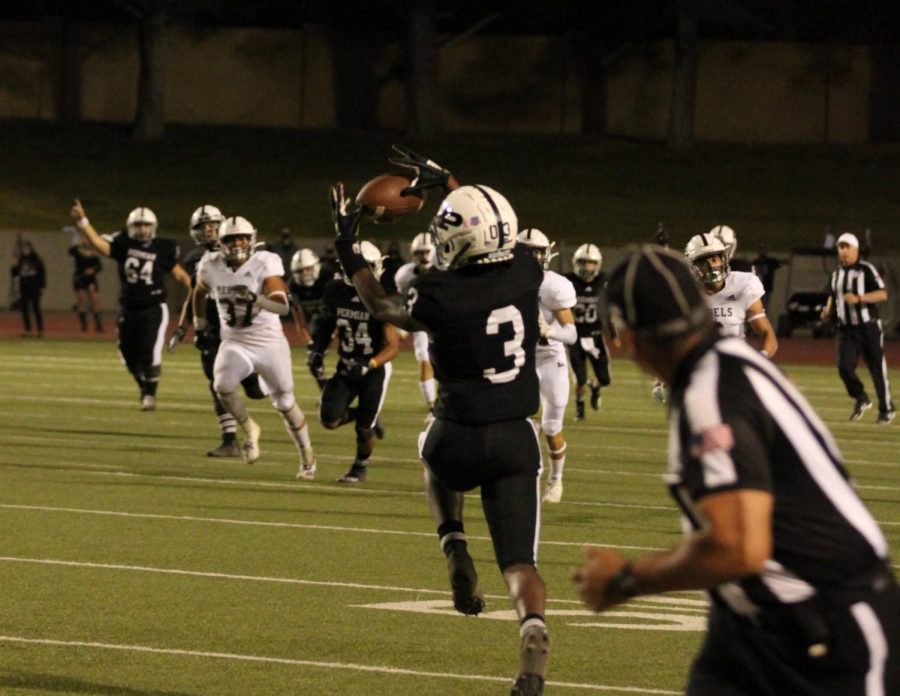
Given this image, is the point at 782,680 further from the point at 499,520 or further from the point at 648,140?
the point at 648,140

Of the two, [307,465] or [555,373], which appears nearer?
[555,373]

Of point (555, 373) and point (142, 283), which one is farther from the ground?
point (142, 283)

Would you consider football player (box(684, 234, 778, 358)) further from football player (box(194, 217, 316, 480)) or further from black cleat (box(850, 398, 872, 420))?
black cleat (box(850, 398, 872, 420))

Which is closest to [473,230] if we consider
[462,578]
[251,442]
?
[462,578]

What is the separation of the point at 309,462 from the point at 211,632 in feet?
16.3

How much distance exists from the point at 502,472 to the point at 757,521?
258 cm

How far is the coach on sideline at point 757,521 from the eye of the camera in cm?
335

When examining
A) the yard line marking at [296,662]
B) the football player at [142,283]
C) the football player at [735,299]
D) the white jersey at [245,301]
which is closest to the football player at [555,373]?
the football player at [735,299]

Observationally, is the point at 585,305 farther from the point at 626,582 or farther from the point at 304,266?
the point at 626,582

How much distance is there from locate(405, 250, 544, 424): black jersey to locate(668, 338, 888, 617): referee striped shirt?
7.83 ft

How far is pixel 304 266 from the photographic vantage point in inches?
592

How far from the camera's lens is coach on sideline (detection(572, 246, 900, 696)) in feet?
11.0

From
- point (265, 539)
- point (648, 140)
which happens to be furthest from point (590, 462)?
point (648, 140)

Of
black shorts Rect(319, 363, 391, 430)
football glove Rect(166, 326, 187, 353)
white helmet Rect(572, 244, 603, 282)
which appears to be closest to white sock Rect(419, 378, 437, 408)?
white helmet Rect(572, 244, 603, 282)
